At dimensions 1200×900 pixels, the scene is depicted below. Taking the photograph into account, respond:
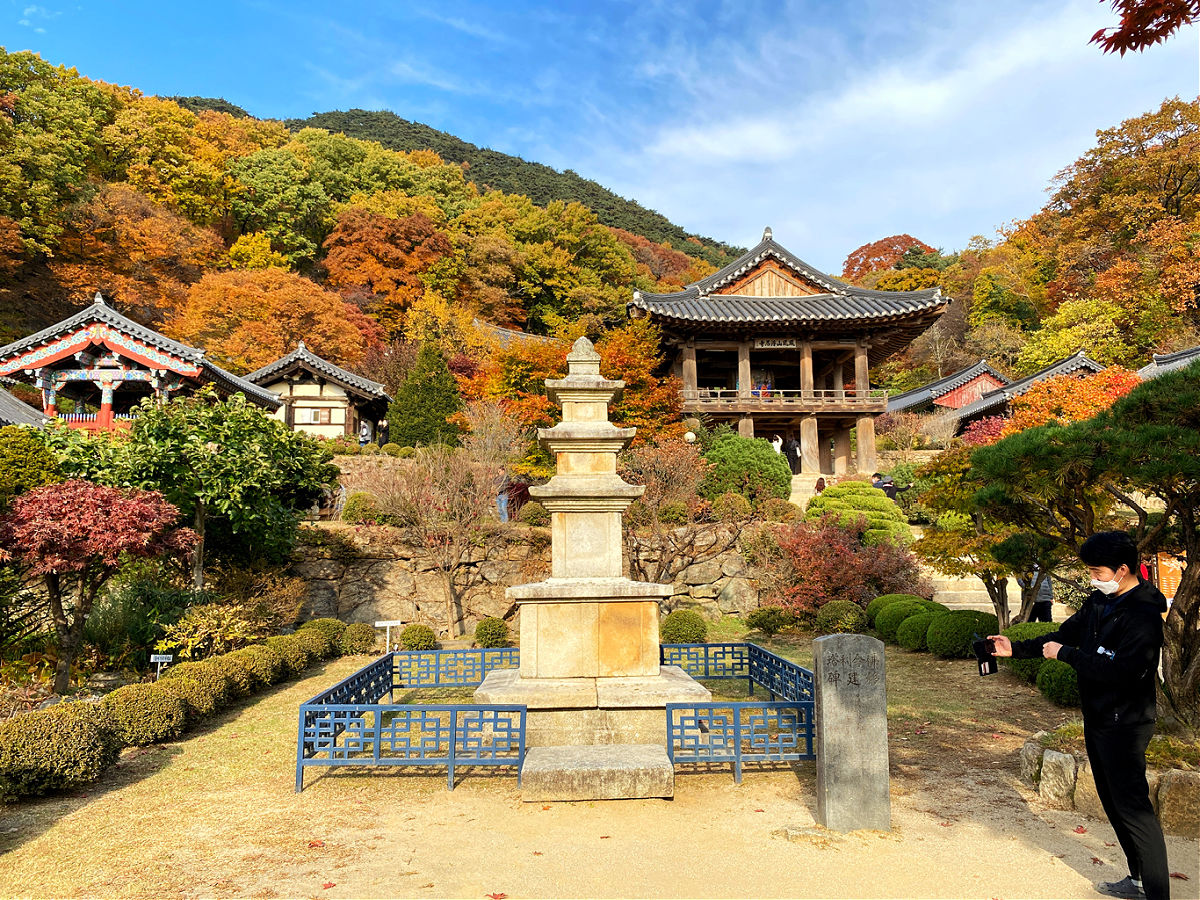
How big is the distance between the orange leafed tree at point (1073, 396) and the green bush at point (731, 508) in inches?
264

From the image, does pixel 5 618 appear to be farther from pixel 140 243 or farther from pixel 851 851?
pixel 140 243

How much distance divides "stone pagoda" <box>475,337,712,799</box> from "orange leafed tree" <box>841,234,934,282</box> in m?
54.3

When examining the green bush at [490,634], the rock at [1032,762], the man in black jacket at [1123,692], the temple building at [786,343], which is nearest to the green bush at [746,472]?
the temple building at [786,343]

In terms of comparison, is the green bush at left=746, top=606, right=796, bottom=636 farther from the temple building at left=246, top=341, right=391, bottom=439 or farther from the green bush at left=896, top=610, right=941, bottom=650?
the temple building at left=246, top=341, right=391, bottom=439

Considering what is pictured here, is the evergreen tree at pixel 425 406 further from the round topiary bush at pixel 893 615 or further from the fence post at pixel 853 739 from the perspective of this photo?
the fence post at pixel 853 739

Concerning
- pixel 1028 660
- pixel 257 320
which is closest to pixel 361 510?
pixel 257 320

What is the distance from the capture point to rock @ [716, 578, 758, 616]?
17.9m

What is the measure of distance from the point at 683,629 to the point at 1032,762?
337 inches

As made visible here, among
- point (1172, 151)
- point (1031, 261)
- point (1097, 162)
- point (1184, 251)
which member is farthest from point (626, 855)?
point (1031, 261)

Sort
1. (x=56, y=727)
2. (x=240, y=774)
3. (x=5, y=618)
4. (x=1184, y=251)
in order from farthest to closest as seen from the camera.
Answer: (x=1184, y=251) → (x=5, y=618) → (x=240, y=774) → (x=56, y=727)

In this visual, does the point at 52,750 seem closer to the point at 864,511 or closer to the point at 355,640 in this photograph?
the point at 355,640

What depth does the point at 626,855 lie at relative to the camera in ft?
15.6

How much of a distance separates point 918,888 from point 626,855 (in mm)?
1824

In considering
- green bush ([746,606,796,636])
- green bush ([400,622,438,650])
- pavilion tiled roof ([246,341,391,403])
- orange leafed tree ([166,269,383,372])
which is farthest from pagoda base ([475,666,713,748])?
orange leafed tree ([166,269,383,372])
